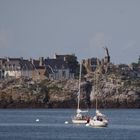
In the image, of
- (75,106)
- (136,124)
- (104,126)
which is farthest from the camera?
(75,106)

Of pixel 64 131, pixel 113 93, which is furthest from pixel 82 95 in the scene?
pixel 64 131

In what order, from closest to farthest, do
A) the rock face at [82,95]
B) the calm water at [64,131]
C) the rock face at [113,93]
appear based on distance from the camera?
the calm water at [64,131]
the rock face at [113,93]
the rock face at [82,95]

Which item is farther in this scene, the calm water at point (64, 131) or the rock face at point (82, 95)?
the rock face at point (82, 95)

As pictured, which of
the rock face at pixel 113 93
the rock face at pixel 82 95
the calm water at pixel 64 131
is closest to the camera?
the calm water at pixel 64 131

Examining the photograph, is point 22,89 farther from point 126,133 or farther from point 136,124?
point 126,133

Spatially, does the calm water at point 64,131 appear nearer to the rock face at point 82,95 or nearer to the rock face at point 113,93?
the rock face at point 113,93

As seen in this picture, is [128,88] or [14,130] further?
[128,88]

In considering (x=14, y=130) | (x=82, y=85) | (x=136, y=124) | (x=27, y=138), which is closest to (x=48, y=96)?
(x=82, y=85)

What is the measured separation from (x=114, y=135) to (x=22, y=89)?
105 meters

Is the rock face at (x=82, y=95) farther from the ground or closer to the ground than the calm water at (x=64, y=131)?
farther from the ground

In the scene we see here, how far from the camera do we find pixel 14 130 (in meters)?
103

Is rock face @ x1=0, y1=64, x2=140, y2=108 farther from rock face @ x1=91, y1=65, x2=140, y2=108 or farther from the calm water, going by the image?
the calm water

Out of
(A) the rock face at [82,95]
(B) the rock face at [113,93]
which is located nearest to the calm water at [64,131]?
(B) the rock face at [113,93]

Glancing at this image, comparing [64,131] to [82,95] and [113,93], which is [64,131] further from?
[113,93]
